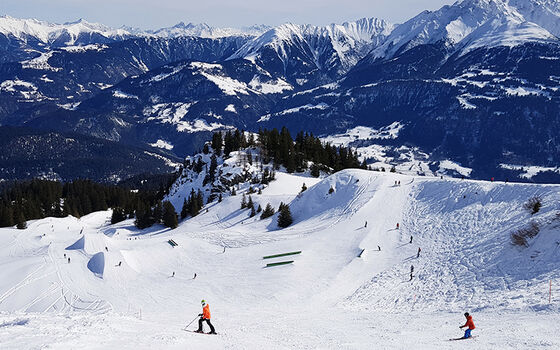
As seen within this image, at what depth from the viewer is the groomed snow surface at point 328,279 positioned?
83.8 ft

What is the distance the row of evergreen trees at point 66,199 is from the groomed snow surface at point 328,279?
2260 inches

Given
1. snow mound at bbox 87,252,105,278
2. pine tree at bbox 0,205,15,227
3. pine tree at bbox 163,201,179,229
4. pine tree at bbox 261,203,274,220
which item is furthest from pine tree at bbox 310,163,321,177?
pine tree at bbox 0,205,15,227

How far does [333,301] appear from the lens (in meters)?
39.8

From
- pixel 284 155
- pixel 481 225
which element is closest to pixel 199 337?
pixel 481 225

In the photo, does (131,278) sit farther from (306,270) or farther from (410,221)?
(410,221)

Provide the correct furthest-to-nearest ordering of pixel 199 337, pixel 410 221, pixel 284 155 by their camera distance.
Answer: pixel 284 155, pixel 410 221, pixel 199 337

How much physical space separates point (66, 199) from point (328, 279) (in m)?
147

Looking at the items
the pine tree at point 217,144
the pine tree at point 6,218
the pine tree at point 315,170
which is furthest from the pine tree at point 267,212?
the pine tree at point 6,218

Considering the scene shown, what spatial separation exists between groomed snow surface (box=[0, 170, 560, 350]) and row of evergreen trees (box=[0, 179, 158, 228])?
57397 mm

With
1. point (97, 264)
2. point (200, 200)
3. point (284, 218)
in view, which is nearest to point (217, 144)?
point (200, 200)

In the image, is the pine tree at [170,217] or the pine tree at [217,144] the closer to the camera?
the pine tree at [170,217]

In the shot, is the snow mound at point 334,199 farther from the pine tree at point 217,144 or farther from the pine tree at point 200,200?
the pine tree at point 217,144

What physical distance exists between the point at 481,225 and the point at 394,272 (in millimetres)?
14171

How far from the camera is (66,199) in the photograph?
527 ft
